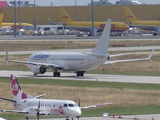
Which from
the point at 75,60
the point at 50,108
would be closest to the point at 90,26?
the point at 75,60

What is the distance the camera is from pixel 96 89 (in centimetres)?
4541

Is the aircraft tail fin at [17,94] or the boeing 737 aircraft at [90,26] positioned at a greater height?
the boeing 737 aircraft at [90,26]

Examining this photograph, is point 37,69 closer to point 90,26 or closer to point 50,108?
point 50,108

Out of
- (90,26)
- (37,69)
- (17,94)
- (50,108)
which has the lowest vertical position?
(37,69)

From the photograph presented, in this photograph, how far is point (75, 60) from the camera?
5778 cm

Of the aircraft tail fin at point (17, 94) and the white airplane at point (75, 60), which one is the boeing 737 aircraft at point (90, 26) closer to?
the white airplane at point (75, 60)

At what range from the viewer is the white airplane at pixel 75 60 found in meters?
55.2

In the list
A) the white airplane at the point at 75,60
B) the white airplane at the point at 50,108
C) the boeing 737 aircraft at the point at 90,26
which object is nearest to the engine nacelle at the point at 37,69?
the white airplane at the point at 75,60

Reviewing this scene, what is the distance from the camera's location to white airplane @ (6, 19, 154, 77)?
55.2m

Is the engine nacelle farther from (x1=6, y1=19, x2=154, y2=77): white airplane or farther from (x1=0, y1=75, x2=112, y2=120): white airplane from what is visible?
(x1=0, y1=75, x2=112, y2=120): white airplane

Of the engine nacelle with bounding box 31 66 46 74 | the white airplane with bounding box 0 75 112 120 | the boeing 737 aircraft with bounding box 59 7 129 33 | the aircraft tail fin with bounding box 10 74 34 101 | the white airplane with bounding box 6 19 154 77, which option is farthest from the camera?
the boeing 737 aircraft with bounding box 59 7 129 33

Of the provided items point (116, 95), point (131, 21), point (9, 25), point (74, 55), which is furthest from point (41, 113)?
point (9, 25)

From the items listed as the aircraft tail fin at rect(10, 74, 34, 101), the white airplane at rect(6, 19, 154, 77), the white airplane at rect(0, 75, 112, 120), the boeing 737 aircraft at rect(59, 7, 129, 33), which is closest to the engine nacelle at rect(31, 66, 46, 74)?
the white airplane at rect(6, 19, 154, 77)

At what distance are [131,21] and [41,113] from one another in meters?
153
